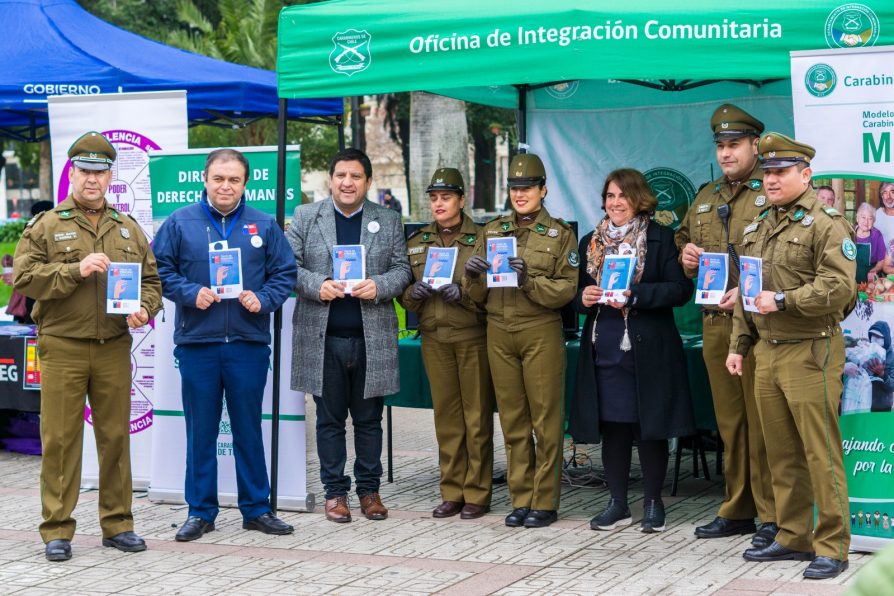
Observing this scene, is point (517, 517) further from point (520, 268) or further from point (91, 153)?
point (91, 153)

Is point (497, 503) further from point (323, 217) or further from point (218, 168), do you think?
point (218, 168)

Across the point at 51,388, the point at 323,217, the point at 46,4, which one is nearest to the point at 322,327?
the point at 323,217

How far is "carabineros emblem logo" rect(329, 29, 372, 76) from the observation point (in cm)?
586

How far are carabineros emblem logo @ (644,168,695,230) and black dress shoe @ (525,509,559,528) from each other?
2.66m

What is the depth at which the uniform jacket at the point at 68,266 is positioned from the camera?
5309mm

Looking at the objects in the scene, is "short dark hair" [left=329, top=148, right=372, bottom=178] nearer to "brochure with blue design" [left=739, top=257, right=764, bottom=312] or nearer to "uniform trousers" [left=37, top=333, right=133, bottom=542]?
"uniform trousers" [left=37, top=333, right=133, bottom=542]

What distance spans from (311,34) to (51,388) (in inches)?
91.8

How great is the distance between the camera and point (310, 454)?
28.3 ft

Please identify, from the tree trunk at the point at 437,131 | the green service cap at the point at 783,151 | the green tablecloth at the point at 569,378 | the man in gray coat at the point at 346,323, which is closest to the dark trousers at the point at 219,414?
the man in gray coat at the point at 346,323

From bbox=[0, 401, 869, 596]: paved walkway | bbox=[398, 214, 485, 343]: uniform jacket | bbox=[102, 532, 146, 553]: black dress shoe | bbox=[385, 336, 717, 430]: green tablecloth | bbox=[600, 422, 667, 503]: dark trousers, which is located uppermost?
bbox=[398, 214, 485, 343]: uniform jacket

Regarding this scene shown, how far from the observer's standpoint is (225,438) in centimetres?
668

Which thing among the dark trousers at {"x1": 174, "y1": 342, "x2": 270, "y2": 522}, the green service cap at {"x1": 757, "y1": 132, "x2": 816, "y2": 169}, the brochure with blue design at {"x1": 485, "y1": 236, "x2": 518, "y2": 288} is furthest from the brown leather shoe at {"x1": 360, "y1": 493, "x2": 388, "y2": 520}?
the green service cap at {"x1": 757, "y1": 132, "x2": 816, "y2": 169}

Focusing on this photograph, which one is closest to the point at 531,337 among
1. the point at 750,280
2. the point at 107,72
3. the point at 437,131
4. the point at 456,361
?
the point at 456,361

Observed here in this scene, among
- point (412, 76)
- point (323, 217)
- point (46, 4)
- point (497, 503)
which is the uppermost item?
point (46, 4)
